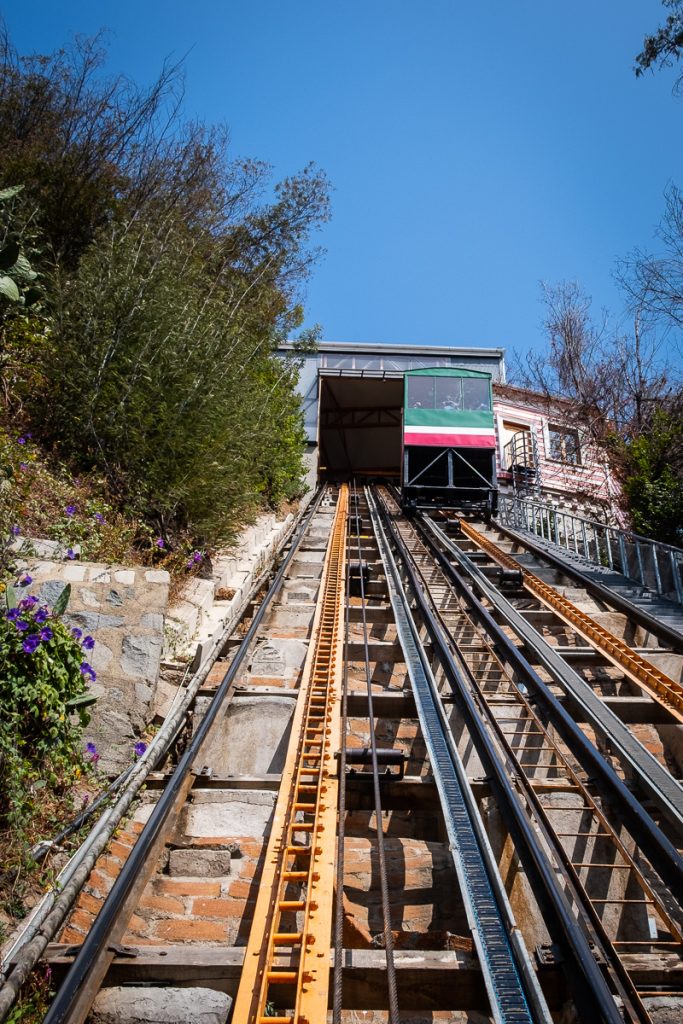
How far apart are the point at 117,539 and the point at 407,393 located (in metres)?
11.7

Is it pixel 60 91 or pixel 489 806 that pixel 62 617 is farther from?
pixel 60 91

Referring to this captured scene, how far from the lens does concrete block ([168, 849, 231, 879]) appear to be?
10.6ft

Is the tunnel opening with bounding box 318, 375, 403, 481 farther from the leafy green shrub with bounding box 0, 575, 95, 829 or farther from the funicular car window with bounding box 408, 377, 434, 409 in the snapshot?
the leafy green shrub with bounding box 0, 575, 95, 829

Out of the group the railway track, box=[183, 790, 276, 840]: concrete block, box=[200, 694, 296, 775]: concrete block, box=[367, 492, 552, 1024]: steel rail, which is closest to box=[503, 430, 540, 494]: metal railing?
the railway track

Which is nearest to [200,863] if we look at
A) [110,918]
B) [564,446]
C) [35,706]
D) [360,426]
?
[110,918]

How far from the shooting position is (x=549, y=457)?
23109 mm

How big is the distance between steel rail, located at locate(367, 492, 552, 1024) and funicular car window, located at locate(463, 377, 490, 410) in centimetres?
1229

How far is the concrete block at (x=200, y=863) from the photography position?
3.22 metres

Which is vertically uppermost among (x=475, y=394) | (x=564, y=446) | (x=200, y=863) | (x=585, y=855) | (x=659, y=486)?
(x=475, y=394)

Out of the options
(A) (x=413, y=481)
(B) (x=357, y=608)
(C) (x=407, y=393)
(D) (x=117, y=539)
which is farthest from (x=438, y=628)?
(C) (x=407, y=393)

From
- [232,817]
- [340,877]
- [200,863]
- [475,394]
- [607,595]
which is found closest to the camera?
[340,877]

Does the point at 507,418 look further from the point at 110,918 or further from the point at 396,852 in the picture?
the point at 110,918

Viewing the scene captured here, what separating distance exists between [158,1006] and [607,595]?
7711 mm

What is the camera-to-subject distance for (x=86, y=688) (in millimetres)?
4008
